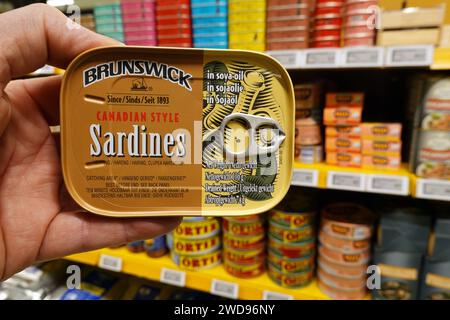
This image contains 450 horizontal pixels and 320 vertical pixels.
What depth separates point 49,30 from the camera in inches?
23.5

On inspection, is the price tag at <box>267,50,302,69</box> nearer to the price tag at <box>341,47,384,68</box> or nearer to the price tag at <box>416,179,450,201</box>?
the price tag at <box>341,47,384,68</box>

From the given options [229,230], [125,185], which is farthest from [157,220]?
[229,230]

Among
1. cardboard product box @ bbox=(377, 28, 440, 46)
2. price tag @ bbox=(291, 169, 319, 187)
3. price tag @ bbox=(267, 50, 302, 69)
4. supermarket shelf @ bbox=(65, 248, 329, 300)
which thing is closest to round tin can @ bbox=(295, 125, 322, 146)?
price tag @ bbox=(291, 169, 319, 187)

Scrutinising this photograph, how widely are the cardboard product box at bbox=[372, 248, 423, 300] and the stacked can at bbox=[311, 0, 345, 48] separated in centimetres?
71

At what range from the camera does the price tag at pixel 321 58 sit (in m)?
0.97

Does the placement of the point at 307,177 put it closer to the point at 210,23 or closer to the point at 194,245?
the point at 194,245

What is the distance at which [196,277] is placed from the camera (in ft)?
4.06

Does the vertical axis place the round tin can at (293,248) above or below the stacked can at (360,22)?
below

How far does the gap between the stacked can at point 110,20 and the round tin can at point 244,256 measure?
37.1 inches

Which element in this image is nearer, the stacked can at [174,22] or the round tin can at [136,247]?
the stacked can at [174,22]

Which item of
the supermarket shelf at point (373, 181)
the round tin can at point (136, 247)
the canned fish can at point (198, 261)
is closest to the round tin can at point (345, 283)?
the supermarket shelf at point (373, 181)

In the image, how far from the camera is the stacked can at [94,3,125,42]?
1.26 m

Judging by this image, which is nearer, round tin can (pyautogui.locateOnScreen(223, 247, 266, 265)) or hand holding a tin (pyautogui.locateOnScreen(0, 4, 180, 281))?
hand holding a tin (pyautogui.locateOnScreen(0, 4, 180, 281))

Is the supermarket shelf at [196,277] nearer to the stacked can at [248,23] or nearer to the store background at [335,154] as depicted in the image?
the store background at [335,154]
